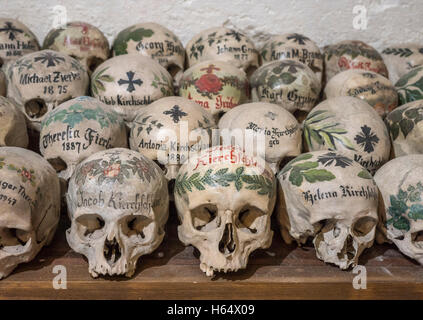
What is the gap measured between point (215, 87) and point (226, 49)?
0.77 ft

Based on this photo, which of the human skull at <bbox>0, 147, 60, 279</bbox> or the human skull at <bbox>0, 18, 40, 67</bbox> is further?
the human skull at <bbox>0, 18, 40, 67</bbox>

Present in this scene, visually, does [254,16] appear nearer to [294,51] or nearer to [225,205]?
[294,51]

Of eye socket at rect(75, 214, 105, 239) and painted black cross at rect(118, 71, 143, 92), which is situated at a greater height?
painted black cross at rect(118, 71, 143, 92)

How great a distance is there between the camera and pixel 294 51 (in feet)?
5.11

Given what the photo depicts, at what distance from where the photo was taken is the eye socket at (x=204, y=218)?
106 cm

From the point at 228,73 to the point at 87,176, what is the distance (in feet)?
1.95

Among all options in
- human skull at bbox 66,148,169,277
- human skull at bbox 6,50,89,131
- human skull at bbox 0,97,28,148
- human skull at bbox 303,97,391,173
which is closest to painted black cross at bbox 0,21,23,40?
human skull at bbox 6,50,89,131

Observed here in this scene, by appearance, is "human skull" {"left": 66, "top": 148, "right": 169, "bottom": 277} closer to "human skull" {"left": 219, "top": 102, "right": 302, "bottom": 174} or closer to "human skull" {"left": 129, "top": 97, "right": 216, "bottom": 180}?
"human skull" {"left": 129, "top": 97, "right": 216, "bottom": 180}

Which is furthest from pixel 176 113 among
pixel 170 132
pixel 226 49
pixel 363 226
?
pixel 363 226

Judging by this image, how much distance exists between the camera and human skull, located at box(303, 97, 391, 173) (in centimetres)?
121

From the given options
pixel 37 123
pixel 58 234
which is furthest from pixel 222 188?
pixel 37 123

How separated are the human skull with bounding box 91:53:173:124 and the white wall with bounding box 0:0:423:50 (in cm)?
44

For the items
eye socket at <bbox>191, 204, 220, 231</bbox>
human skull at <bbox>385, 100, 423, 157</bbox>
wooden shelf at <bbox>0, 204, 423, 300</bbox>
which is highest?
human skull at <bbox>385, 100, 423, 157</bbox>

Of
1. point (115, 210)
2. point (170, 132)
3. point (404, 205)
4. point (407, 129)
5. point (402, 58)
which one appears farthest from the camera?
point (402, 58)
